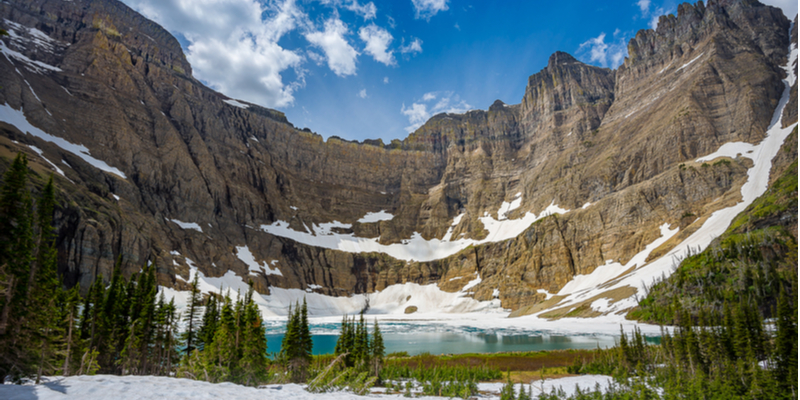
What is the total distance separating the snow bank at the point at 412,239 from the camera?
462 feet

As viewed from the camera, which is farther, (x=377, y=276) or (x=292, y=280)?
(x=377, y=276)

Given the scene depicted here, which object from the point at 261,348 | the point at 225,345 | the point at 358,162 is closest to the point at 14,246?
the point at 225,345

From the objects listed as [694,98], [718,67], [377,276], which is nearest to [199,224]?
[377,276]

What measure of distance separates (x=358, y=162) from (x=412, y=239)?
1972 inches

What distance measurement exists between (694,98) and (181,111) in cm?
16829

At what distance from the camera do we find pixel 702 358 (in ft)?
61.0

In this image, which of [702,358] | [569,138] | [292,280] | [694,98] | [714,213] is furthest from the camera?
[569,138]

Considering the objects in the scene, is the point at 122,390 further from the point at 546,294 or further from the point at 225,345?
the point at 546,294

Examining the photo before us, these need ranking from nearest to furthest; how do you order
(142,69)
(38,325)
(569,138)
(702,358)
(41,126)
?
(38,325)
(702,358)
(41,126)
(142,69)
(569,138)

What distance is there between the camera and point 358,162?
188 metres

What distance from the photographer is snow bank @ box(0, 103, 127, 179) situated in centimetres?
8744

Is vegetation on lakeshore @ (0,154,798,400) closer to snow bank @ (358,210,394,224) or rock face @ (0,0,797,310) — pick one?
rock face @ (0,0,797,310)

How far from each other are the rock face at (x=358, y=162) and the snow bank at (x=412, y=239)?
319 cm

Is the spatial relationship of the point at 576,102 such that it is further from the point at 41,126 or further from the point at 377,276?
the point at 41,126
